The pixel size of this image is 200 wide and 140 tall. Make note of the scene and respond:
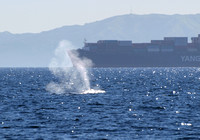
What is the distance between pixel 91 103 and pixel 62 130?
18.8 m

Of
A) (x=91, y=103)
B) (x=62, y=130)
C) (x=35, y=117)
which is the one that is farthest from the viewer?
(x=91, y=103)

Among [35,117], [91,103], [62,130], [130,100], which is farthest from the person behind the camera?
[130,100]

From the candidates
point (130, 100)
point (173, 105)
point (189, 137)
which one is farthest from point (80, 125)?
point (130, 100)

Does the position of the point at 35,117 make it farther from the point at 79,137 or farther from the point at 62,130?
the point at 79,137

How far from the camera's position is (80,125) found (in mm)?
38875

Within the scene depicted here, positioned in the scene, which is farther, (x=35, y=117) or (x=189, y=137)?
(x=35, y=117)

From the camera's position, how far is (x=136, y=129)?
3722 cm

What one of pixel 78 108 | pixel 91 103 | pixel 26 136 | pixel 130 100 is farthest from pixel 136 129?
pixel 130 100

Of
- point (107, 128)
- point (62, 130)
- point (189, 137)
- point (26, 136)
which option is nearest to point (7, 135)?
point (26, 136)

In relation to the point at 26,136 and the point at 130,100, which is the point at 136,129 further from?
the point at 130,100

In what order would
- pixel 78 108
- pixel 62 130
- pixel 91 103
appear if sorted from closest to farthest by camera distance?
1. pixel 62 130
2. pixel 78 108
3. pixel 91 103

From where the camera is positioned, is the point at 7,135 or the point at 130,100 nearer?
the point at 7,135

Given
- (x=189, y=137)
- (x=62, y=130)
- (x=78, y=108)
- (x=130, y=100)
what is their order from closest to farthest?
(x=189, y=137) → (x=62, y=130) → (x=78, y=108) → (x=130, y=100)

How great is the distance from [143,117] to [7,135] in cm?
1236
